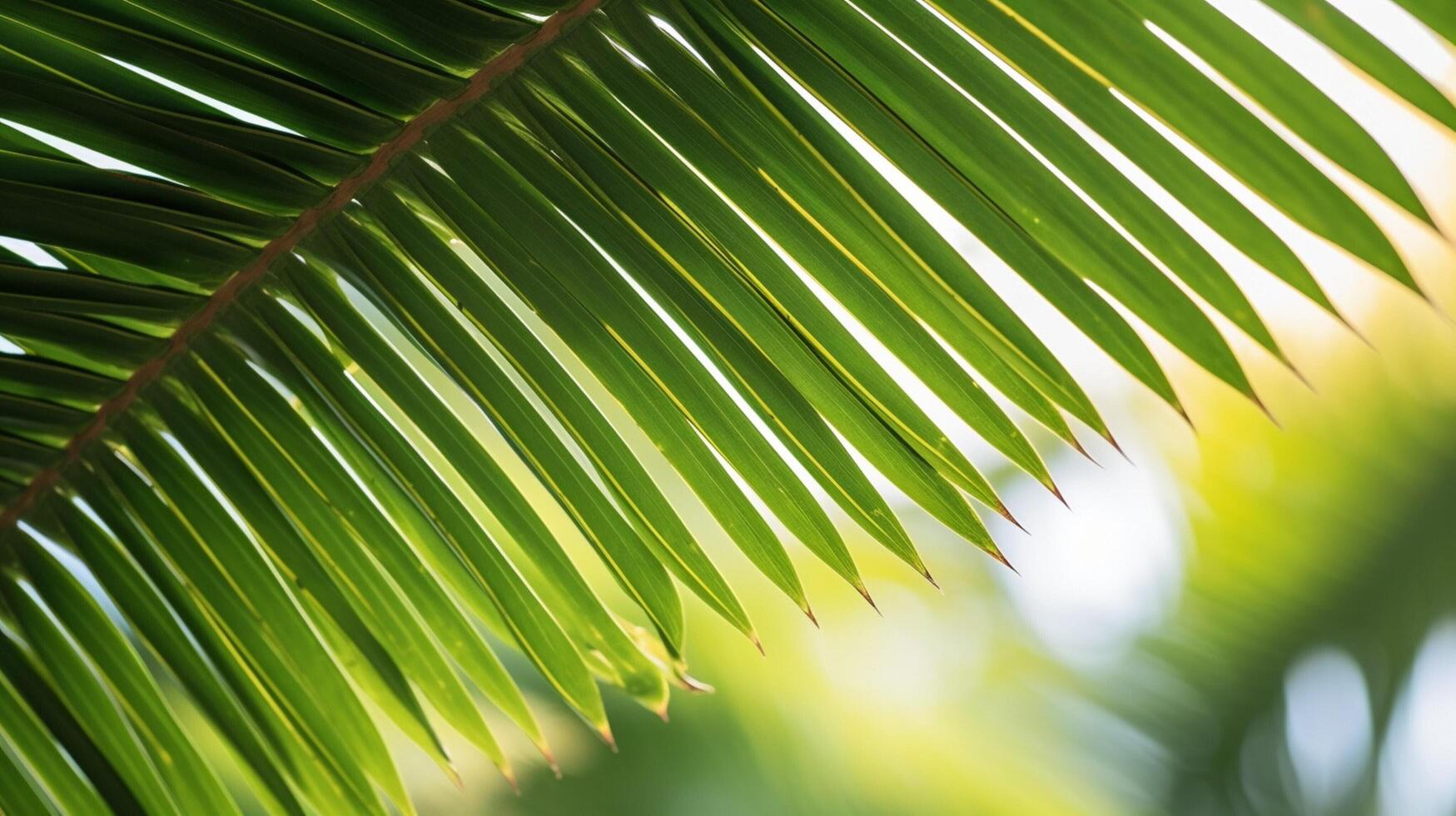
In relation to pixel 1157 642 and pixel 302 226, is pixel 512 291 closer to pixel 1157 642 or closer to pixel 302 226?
pixel 302 226

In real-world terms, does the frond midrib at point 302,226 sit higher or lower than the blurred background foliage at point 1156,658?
higher

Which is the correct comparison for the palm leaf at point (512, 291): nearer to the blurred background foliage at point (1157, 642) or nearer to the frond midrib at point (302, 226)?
the frond midrib at point (302, 226)

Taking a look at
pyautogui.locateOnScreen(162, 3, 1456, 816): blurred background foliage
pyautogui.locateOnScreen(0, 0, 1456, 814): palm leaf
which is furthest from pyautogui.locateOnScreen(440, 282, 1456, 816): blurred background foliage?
pyautogui.locateOnScreen(0, 0, 1456, 814): palm leaf

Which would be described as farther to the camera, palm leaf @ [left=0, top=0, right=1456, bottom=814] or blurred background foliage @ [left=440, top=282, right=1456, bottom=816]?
blurred background foliage @ [left=440, top=282, right=1456, bottom=816]

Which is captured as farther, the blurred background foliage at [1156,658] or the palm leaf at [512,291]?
the blurred background foliage at [1156,658]

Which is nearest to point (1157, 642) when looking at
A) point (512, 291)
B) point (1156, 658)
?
point (1156, 658)

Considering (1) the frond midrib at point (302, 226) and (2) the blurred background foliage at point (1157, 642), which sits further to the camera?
(2) the blurred background foliage at point (1157, 642)

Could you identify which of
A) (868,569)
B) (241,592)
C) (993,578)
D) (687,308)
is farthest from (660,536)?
(993,578)

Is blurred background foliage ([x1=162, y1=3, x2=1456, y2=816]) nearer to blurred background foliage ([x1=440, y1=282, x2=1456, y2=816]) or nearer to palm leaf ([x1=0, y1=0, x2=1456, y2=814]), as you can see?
blurred background foliage ([x1=440, y1=282, x2=1456, y2=816])

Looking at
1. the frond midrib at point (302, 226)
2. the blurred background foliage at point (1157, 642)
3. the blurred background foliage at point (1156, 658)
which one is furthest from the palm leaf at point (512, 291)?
the blurred background foliage at point (1156, 658)
